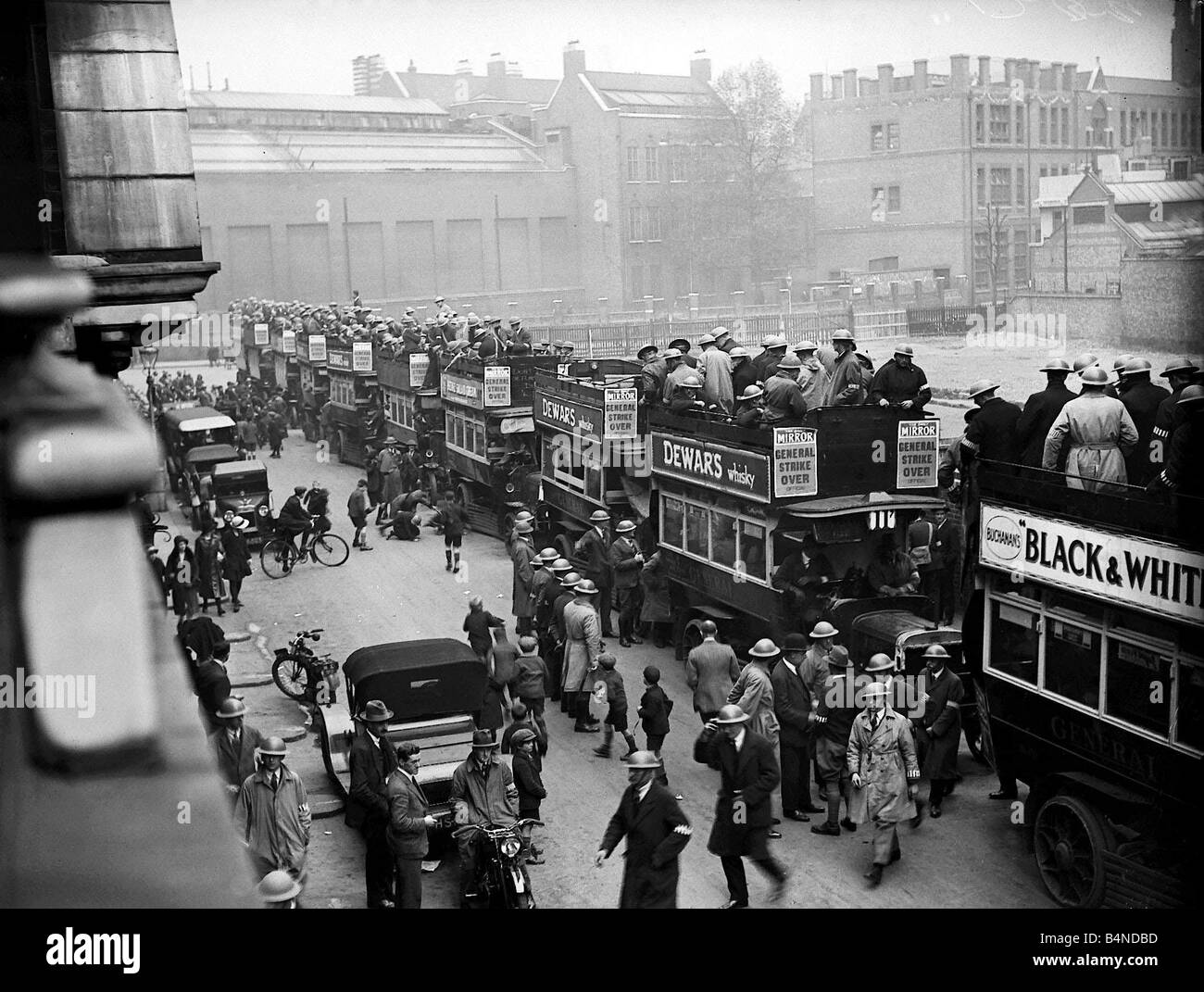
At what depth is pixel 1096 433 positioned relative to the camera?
811 centimetres

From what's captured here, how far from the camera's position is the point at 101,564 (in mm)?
1387

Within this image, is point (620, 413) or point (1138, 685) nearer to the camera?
point (1138, 685)

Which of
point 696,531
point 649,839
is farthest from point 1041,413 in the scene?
point 649,839

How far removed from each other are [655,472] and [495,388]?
1850 mm

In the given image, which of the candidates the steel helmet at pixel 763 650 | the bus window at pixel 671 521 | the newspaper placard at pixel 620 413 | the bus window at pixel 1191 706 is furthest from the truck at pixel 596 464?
the bus window at pixel 1191 706

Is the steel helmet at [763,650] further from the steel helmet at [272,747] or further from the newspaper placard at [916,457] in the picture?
the steel helmet at [272,747]

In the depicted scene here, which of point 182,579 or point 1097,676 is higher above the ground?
point 182,579

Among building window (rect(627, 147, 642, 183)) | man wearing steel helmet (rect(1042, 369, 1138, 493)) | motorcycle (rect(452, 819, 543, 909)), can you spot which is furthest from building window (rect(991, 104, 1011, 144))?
motorcycle (rect(452, 819, 543, 909))

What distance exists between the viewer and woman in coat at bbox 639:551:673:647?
37.7 ft

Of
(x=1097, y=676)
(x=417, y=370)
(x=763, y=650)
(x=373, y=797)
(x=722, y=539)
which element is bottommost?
(x=373, y=797)

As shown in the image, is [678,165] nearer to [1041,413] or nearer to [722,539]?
[722,539]

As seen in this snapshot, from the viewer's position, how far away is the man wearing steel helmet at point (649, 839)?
253 inches

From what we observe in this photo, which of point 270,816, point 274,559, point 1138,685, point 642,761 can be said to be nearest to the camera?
point 642,761

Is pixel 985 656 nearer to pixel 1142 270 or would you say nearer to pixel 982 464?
pixel 982 464
